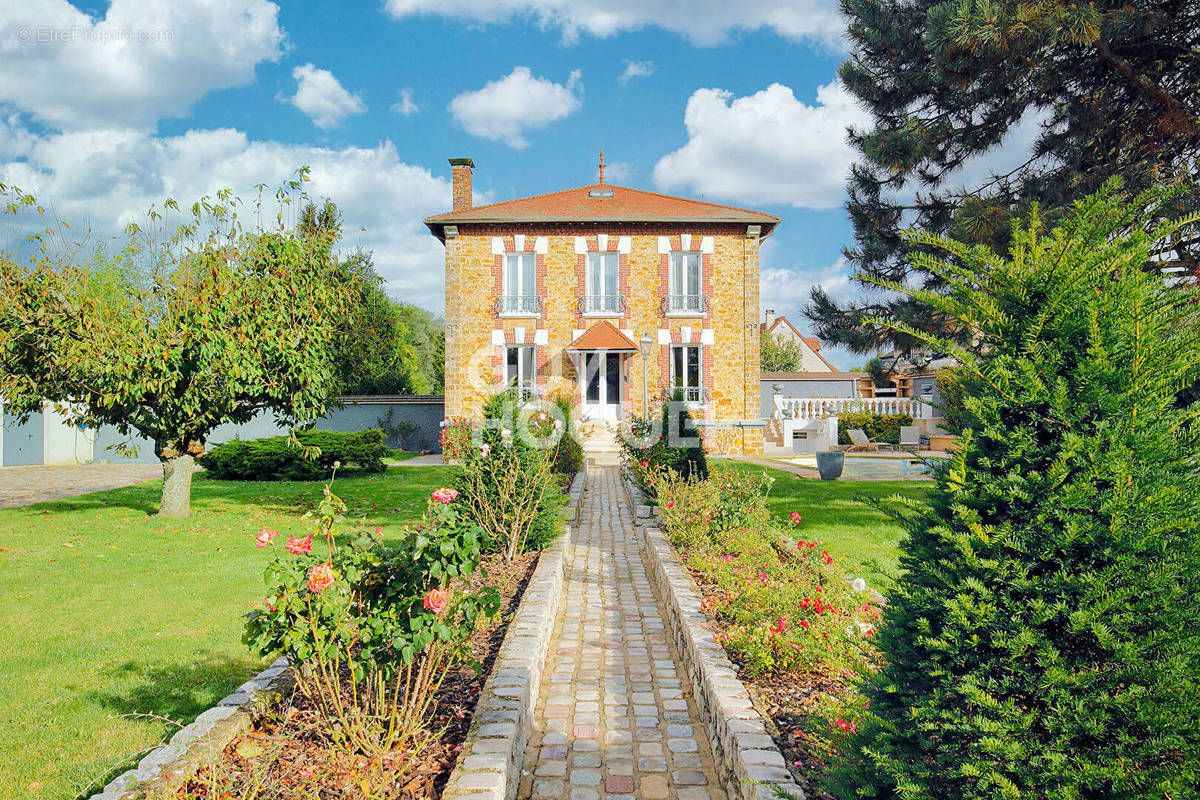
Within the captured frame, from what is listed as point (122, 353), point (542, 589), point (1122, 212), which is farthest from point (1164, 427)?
point (122, 353)

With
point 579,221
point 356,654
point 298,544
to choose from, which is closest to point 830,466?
point 579,221

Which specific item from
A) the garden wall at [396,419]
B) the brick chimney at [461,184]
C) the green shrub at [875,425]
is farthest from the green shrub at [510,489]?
the garden wall at [396,419]

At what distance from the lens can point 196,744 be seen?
2.98m

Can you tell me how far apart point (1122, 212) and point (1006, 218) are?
24.4ft

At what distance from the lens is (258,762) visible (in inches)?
114

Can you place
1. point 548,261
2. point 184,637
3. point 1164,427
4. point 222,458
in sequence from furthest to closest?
point 548,261, point 222,458, point 184,637, point 1164,427

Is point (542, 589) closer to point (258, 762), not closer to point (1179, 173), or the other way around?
point (258, 762)

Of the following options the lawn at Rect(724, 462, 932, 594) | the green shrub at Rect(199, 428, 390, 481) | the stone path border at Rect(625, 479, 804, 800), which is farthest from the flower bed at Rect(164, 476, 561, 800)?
the green shrub at Rect(199, 428, 390, 481)

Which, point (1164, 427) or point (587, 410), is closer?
point (1164, 427)

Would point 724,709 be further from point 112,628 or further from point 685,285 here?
point 685,285

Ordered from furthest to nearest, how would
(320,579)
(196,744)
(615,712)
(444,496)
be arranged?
1. (615,712)
2. (444,496)
3. (196,744)
4. (320,579)

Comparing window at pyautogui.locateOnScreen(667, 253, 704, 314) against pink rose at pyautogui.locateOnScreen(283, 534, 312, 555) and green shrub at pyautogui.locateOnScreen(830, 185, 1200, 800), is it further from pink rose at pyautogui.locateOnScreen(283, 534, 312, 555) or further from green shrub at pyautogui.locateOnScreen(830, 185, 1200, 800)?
green shrub at pyautogui.locateOnScreen(830, 185, 1200, 800)

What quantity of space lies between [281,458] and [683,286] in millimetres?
13362

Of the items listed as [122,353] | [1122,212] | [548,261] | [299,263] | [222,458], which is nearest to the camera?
[1122,212]
